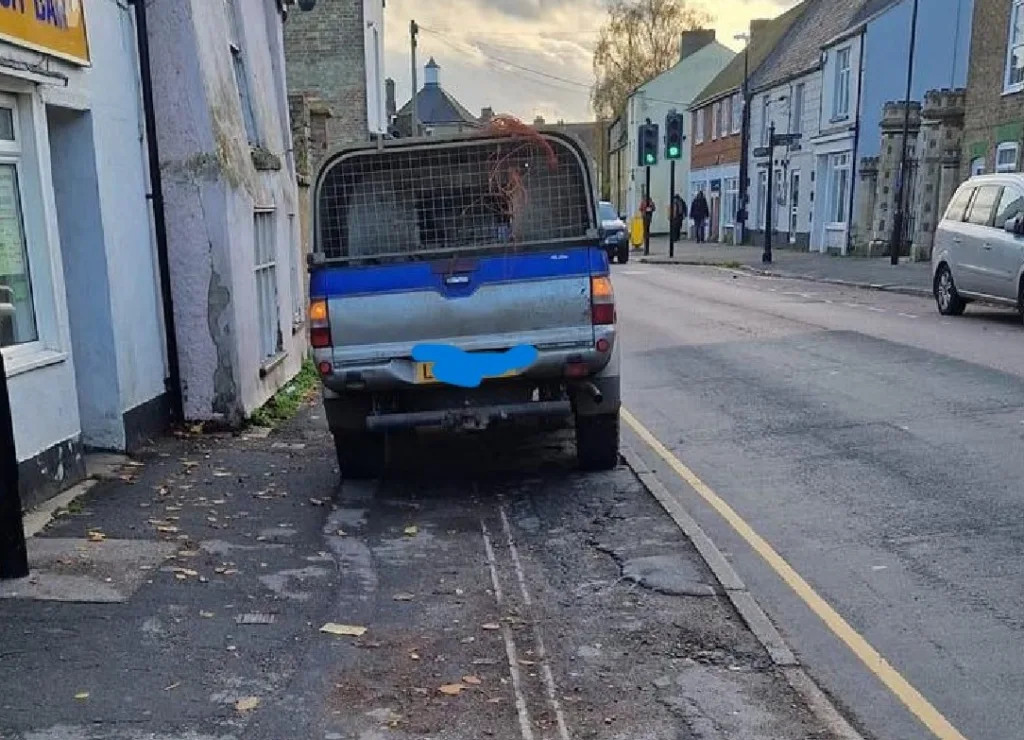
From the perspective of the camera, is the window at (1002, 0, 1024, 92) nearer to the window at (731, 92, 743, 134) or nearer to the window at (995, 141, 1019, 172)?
the window at (995, 141, 1019, 172)

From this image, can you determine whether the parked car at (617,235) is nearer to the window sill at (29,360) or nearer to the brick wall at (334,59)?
the brick wall at (334,59)

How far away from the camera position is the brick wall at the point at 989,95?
22.4 metres

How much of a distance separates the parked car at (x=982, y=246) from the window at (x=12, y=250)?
12.5 m

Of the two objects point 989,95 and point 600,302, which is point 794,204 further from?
point 600,302

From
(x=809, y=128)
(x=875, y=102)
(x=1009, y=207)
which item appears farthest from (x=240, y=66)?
(x=809, y=128)

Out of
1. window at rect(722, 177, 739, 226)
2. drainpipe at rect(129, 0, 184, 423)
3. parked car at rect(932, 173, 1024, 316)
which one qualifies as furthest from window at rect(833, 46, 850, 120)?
drainpipe at rect(129, 0, 184, 423)

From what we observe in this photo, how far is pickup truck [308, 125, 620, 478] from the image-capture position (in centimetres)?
630

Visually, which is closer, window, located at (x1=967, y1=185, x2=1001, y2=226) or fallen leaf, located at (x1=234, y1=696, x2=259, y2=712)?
fallen leaf, located at (x1=234, y1=696, x2=259, y2=712)

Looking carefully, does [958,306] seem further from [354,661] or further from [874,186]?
[874,186]

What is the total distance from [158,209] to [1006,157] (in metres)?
20.9

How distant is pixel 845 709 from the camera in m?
3.84

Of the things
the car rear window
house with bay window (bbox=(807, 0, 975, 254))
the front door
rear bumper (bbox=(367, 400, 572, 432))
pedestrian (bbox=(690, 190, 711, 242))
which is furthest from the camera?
pedestrian (bbox=(690, 190, 711, 242))

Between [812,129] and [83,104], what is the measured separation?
3238 cm

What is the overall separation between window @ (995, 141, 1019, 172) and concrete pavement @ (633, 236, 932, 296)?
2.87m
